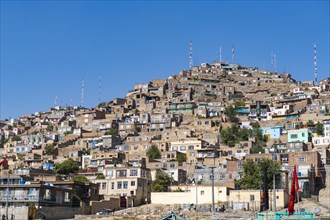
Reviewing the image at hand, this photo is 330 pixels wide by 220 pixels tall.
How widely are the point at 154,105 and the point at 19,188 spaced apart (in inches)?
2294

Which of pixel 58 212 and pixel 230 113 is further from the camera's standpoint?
pixel 230 113

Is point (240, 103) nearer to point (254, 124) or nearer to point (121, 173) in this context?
point (254, 124)

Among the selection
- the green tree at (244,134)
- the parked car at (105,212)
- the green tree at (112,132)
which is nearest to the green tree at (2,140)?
the green tree at (112,132)

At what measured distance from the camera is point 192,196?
6012 centimetres

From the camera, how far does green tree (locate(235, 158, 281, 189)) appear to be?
6012 centimetres

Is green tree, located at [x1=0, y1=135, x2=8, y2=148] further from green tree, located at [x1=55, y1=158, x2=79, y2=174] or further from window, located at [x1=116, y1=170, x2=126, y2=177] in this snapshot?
window, located at [x1=116, y1=170, x2=126, y2=177]

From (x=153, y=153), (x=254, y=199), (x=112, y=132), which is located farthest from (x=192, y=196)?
(x=112, y=132)

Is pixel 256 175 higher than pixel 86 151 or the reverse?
the reverse

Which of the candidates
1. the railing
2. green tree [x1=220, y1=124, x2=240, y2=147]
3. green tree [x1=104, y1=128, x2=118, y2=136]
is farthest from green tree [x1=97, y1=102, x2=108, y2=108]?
the railing

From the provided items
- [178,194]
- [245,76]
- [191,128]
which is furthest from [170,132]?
[245,76]

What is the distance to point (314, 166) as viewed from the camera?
67500mm

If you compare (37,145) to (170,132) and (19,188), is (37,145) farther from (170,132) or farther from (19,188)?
(19,188)

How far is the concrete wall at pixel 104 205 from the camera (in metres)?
58.6

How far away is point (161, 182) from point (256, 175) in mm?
10238
